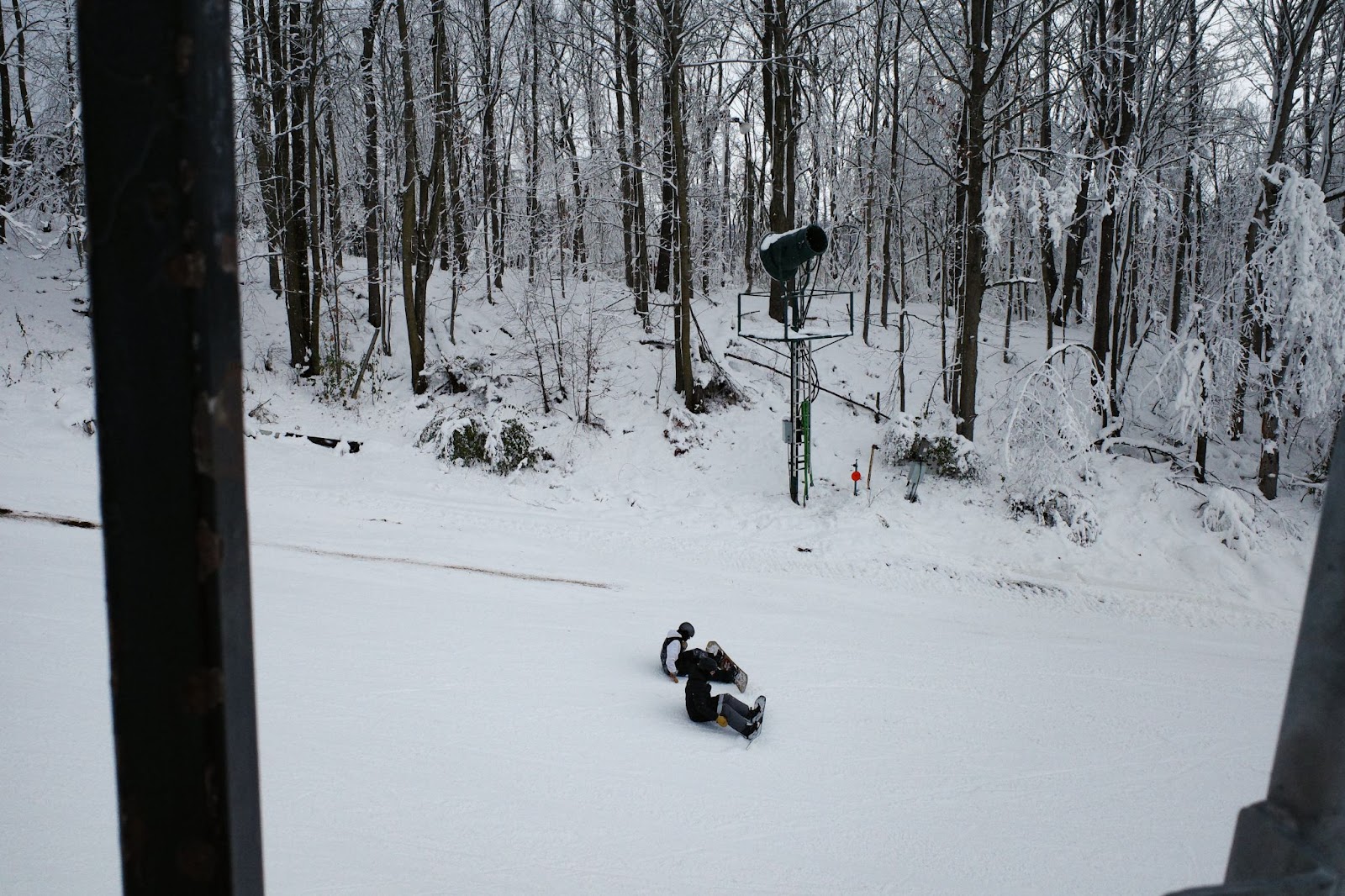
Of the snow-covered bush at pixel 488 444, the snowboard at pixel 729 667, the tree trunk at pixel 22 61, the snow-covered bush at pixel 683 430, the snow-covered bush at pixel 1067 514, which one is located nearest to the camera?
the snowboard at pixel 729 667

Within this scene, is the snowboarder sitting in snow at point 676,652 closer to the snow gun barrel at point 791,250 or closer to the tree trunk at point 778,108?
the snow gun barrel at point 791,250

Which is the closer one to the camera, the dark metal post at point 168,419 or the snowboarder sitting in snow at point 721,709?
the dark metal post at point 168,419

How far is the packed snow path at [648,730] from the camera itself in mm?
2912

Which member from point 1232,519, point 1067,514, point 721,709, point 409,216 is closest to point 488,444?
point 409,216

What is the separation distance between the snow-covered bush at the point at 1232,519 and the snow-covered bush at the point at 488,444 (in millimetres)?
9580

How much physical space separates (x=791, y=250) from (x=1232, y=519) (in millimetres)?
6682

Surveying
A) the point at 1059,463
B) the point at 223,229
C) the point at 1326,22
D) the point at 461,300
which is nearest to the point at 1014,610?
the point at 1059,463

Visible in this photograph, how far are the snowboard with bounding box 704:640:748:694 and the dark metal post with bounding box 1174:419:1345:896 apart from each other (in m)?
3.88

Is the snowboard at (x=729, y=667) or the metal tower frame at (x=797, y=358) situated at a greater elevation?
the metal tower frame at (x=797, y=358)

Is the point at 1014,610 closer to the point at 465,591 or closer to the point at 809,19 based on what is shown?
the point at 465,591

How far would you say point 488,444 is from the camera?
1180 centimetres

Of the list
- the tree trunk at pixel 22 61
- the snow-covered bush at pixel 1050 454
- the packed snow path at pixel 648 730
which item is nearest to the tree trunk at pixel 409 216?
the tree trunk at pixel 22 61

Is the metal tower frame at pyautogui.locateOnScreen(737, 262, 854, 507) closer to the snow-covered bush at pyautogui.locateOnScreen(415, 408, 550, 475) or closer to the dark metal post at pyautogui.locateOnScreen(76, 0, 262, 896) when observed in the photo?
the snow-covered bush at pyautogui.locateOnScreen(415, 408, 550, 475)

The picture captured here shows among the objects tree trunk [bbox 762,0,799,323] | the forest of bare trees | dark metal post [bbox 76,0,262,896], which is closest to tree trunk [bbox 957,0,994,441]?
the forest of bare trees
